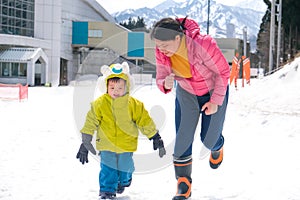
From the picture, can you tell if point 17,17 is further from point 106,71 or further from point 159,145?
point 159,145

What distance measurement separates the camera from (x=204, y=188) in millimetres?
4375

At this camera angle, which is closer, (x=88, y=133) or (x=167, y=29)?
(x=167, y=29)

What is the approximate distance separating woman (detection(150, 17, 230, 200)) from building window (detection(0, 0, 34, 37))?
48.4 m

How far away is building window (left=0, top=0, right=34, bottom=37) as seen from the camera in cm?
5019

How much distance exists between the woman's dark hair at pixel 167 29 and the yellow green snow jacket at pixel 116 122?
62cm

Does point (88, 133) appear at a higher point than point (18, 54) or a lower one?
lower

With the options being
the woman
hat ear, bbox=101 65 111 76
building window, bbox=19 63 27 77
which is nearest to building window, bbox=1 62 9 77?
building window, bbox=19 63 27 77

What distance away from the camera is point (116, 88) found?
13.0 feet

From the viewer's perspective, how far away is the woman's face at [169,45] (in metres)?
3.66

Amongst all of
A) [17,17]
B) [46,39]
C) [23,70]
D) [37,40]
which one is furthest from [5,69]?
[46,39]

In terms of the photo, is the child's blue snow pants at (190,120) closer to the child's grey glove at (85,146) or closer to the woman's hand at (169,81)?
the woman's hand at (169,81)

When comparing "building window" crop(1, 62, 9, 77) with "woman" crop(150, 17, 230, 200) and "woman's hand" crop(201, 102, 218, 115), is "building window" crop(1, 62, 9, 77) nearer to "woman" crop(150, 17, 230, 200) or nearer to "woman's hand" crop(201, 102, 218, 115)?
"woman" crop(150, 17, 230, 200)

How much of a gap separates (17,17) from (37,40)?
11.4ft

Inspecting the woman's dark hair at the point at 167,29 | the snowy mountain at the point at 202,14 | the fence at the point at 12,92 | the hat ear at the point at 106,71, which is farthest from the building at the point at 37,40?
the woman's dark hair at the point at 167,29
